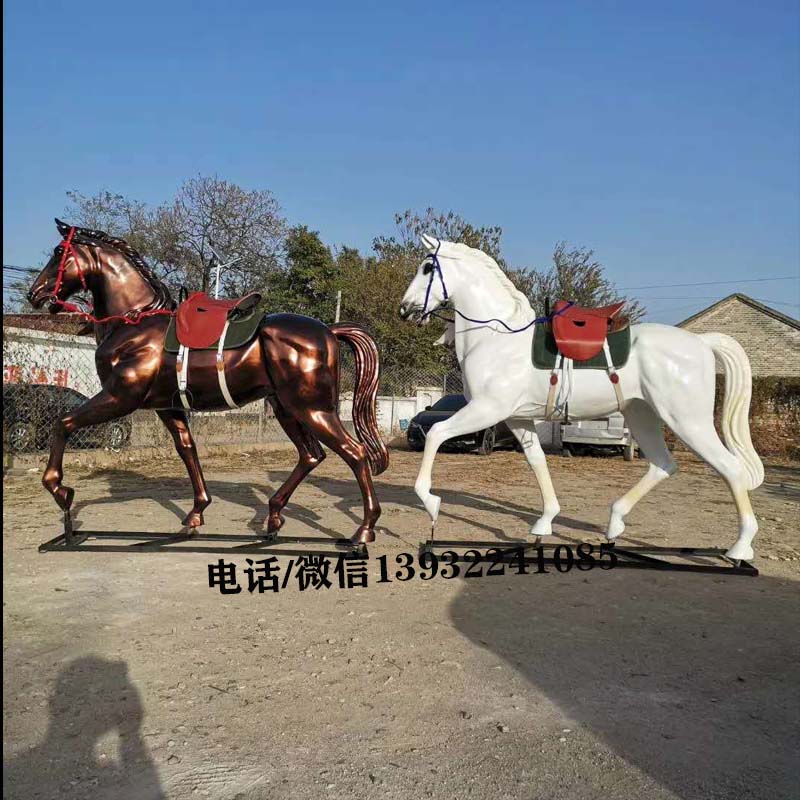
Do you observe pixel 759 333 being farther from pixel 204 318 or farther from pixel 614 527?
pixel 204 318

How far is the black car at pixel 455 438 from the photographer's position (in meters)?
15.7

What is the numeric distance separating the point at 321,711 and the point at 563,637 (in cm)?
156

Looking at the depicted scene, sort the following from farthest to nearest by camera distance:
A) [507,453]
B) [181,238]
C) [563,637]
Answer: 1. [181,238]
2. [507,453]
3. [563,637]

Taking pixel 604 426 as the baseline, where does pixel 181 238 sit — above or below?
above

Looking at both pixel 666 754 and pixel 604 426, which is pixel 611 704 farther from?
pixel 604 426

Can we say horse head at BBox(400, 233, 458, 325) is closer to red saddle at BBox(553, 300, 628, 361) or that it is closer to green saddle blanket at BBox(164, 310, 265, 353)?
Result: red saddle at BBox(553, 300, 628, 361)

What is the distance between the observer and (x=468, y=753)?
95.4 inches

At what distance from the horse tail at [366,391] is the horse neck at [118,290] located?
5.33 feet

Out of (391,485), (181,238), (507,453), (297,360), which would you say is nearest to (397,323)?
(181,238)

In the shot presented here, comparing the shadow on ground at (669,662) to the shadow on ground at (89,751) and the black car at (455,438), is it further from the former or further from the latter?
the black car at (455,438)

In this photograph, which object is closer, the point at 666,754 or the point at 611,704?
the point at 666,754

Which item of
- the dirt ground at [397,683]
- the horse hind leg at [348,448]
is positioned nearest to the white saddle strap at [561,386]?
the dirt ground at [397,683]

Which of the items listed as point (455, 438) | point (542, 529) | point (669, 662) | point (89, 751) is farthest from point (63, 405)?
point (669, 662)

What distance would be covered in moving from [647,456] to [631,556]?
956 millimetres
